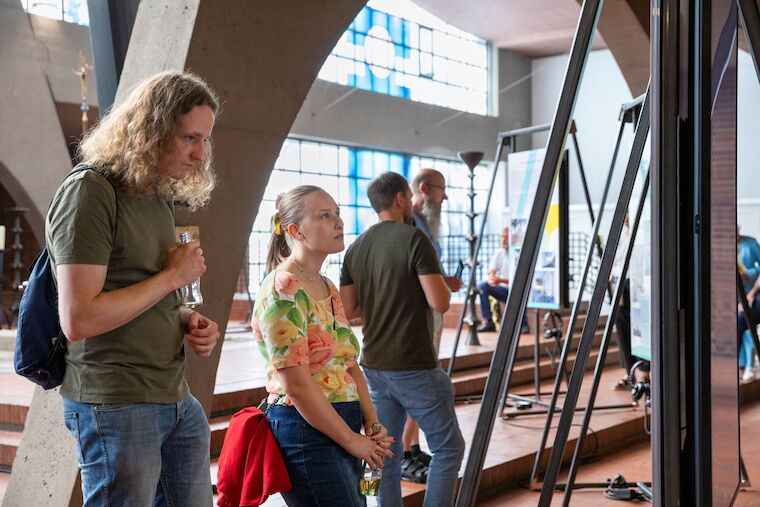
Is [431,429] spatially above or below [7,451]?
above

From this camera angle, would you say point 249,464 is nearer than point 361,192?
Yes

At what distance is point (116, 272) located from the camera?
5.90 feet

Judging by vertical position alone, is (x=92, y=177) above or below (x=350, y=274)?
above

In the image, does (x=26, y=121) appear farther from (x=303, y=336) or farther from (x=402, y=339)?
(x=303, y=336)

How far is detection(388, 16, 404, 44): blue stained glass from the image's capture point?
18.8m

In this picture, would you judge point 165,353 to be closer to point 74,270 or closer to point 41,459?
point 74,270

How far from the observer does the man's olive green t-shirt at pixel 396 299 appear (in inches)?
130

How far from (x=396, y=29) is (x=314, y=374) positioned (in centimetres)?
1748

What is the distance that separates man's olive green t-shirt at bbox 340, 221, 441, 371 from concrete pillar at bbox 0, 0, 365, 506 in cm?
54

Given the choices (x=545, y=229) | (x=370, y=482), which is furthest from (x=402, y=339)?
(x=545, y=229)

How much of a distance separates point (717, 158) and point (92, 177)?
1.17 m

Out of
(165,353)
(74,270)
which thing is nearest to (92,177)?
(74,270)

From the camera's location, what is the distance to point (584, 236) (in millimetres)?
17828

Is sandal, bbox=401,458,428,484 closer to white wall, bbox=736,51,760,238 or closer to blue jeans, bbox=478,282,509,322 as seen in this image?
blue jeans, bbox=478,282,509,322
